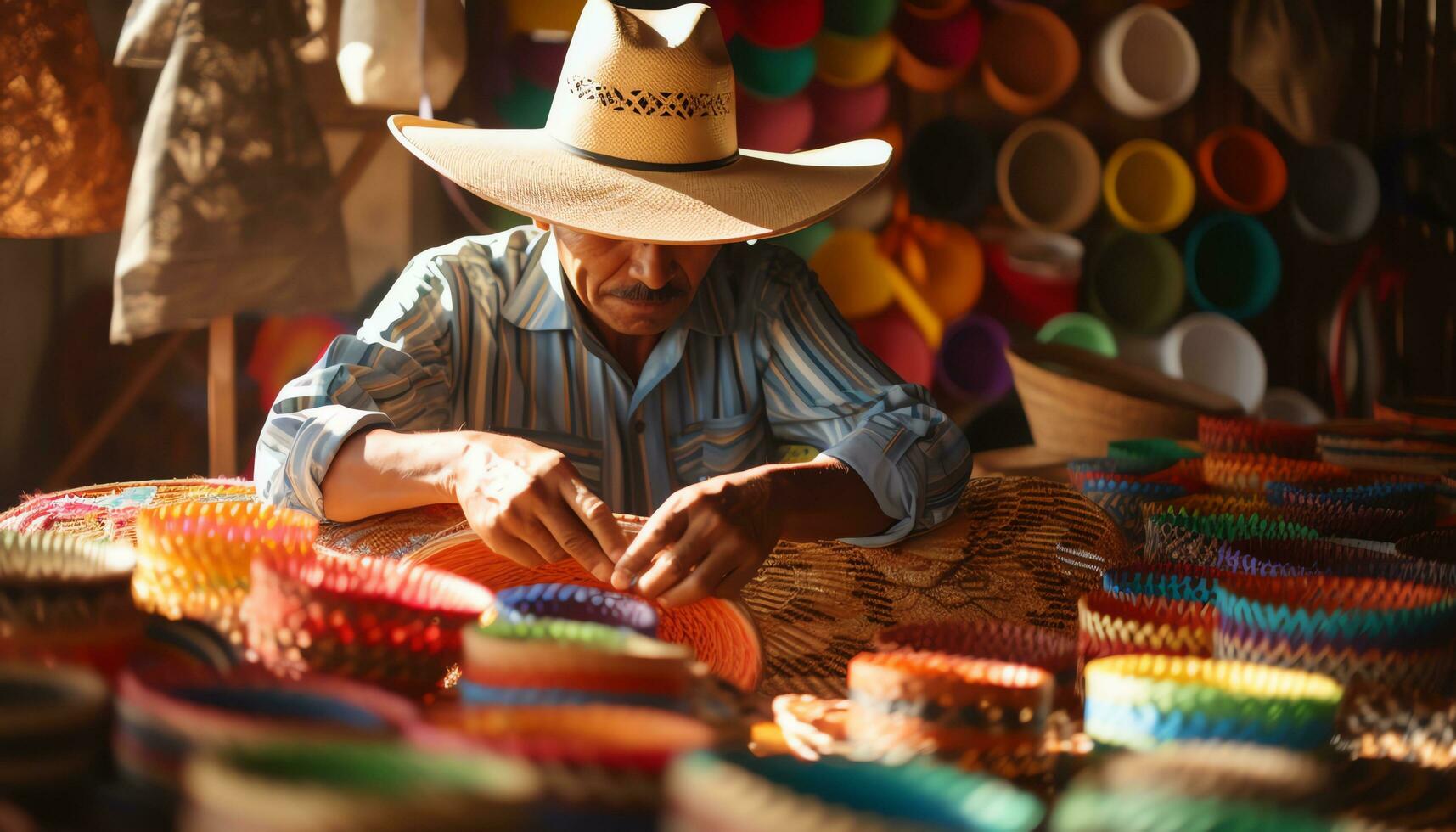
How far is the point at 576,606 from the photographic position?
29.2 inches

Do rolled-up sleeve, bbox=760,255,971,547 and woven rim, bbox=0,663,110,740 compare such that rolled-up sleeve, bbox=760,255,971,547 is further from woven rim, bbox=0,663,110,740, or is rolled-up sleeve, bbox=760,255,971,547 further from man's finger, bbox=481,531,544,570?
woven rim, bbox=0,663,110,740

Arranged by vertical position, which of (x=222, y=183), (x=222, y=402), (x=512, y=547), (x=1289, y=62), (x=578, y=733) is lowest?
(x=222, y=402)

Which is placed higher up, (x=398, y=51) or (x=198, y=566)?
(x=398, y=51)

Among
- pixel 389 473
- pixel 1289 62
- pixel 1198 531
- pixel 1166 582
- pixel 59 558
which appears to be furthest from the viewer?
pixel 1289 62

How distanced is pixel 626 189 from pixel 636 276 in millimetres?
121

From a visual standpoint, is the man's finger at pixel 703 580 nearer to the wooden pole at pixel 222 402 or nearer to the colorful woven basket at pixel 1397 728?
the colorful woven basket at pixel 1397 728

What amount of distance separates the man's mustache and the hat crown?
0.49 ft

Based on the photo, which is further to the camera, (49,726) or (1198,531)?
(1198,531)

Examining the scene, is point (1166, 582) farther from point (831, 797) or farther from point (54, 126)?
point (54, 126)

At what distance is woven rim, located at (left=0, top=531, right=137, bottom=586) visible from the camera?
0.66 metres

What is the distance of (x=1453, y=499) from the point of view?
147cm

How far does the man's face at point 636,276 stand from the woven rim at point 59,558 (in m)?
0.91

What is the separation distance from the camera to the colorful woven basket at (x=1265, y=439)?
1.75m

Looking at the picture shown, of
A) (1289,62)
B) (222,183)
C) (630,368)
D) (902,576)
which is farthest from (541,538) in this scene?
(1289,62)
